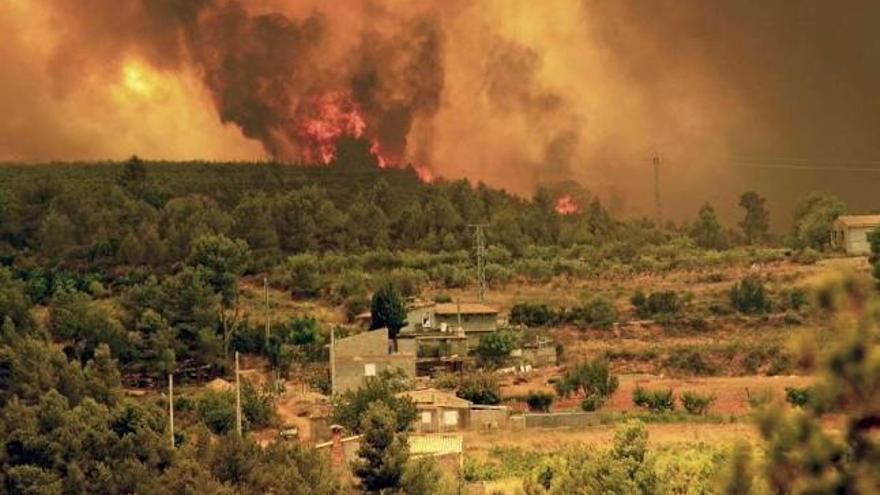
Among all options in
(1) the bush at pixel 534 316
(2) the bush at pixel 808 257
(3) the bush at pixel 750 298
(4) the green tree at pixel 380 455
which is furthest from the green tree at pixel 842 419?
(2) the bush at pixel 808 257

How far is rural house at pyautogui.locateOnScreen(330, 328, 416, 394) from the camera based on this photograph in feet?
141

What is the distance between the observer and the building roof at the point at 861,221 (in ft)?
189

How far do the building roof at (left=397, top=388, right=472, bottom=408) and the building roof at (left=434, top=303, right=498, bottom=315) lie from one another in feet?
29.8

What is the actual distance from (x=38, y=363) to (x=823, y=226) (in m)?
33.4

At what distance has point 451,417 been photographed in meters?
38.0

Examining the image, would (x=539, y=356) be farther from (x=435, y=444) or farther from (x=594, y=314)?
(x=435, y=444)

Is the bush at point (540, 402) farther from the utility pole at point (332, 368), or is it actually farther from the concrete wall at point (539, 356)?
the concrete wall at point (539, 356)

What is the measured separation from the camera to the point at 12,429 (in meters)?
33.2

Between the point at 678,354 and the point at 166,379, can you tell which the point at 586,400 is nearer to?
the point at 678,354

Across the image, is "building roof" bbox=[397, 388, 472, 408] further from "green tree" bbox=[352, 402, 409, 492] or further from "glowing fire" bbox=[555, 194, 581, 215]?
"glowing fire" bbox=[555, 194, 581, 215]

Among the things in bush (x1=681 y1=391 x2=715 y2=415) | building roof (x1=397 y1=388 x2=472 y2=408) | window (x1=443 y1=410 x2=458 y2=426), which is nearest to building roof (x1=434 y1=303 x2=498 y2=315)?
building roof (x1=397 y1=388 x2=472 y2=408)

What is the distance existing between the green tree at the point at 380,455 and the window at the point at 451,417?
8.74 m

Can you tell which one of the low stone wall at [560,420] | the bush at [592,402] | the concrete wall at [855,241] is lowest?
the low stone wall at [560,420]

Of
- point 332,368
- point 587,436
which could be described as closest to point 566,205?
point 332,368
